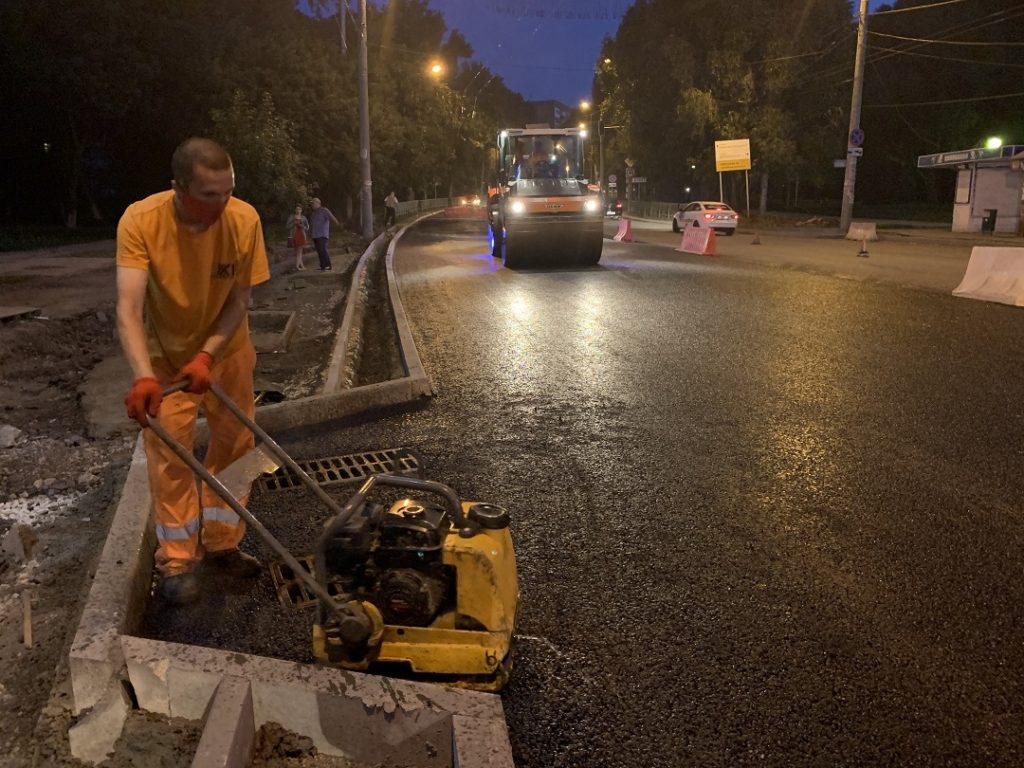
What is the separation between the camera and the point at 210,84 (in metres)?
33.1

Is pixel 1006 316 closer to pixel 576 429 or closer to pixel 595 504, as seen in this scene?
pixel 576 429

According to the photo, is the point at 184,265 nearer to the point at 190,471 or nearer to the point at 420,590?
the point at 190,471

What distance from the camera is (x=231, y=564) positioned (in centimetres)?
403

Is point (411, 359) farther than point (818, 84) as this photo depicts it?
No

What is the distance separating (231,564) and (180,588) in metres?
0.30

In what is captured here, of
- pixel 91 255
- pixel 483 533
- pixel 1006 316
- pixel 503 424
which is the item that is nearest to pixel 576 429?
pixel 503 424

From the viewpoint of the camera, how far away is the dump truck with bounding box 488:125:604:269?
18188 mm

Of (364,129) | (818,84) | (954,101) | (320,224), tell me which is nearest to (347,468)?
(320,224)

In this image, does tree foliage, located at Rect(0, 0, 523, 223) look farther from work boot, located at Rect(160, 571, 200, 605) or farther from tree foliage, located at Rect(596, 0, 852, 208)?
work boot, located at Rect(160, 571, 200, 605)

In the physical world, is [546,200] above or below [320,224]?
above

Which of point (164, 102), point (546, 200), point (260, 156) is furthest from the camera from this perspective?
point (164, 102)

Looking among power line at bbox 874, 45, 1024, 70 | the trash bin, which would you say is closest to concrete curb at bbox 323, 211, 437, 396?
the trash bin

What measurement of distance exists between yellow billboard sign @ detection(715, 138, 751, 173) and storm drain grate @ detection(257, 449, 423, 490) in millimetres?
39559

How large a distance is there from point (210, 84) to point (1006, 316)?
3031 cm
